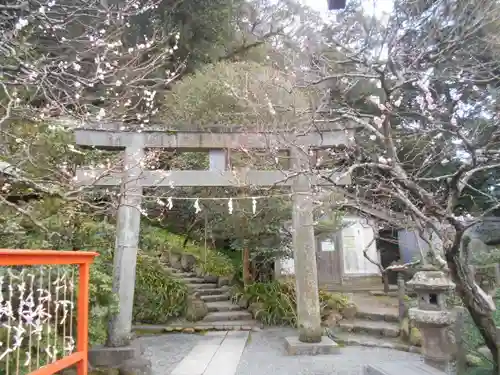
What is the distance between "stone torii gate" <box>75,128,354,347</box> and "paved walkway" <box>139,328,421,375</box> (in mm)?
562

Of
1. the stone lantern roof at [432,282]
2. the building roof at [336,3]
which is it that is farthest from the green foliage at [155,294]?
the building roof at [336,3]

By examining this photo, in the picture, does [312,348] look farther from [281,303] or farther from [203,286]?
[203,286]

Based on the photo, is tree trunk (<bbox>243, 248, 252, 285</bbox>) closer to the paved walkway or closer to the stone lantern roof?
the paved walkway

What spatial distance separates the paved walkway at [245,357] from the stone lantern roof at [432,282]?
0.90m

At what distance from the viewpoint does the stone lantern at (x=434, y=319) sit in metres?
4.24

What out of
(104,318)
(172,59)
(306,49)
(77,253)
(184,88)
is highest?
(172,59)

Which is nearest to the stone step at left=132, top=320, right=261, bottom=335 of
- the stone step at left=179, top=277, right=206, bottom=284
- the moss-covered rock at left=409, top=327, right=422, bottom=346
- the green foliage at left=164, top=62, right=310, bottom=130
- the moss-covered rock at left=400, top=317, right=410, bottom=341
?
the stone step at left=179, top=277, right=206, bottom=284

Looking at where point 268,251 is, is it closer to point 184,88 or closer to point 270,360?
point 270,360

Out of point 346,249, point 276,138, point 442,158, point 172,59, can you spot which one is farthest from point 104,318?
point 346,249

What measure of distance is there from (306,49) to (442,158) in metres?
3.39

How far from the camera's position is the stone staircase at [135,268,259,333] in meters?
8.18

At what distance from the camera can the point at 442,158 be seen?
14.4ft

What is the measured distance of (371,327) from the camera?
7211mm

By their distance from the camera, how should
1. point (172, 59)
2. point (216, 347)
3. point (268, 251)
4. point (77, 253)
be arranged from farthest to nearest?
point (172, 59)
point (268, 251)
point (216, 347)
point (77, 253)
